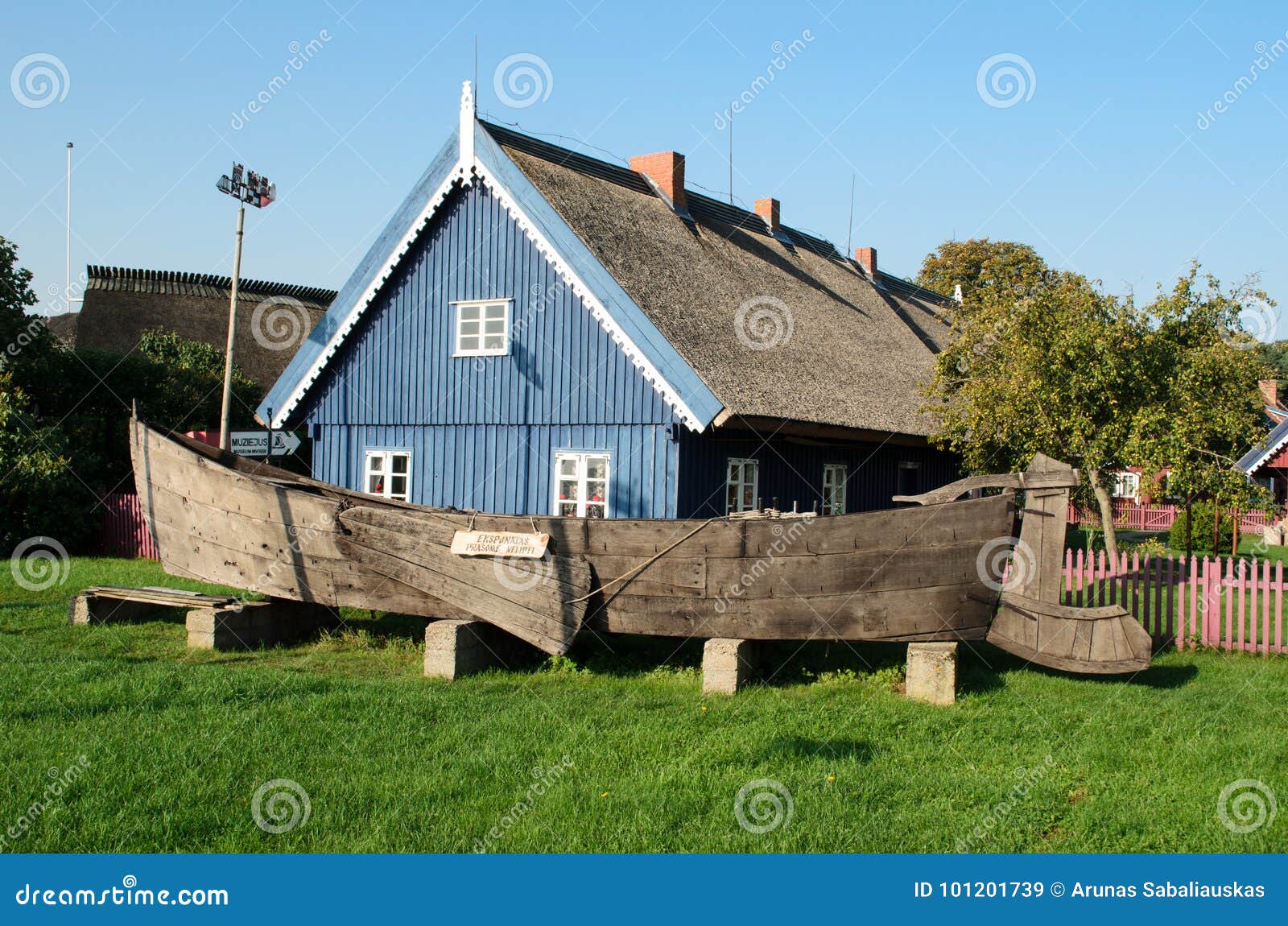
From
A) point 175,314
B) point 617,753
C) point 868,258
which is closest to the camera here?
point 617,753

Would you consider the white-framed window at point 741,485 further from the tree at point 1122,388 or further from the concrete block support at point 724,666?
the concrete block support at point 724,666

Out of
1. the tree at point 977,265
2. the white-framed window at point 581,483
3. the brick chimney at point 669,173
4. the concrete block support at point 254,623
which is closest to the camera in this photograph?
the concrete block support at point 254,623

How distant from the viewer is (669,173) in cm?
1886

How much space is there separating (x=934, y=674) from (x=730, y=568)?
205cm

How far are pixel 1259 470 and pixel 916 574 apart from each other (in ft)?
120

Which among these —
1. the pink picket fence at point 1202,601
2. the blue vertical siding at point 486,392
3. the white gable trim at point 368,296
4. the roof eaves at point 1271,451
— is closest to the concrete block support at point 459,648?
the blue vertical siding at point 486,392

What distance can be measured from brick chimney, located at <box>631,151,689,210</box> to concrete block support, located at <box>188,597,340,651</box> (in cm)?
1047

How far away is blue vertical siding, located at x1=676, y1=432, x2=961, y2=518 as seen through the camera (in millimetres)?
13727

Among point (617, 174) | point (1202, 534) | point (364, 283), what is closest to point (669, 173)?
point (617, 174)

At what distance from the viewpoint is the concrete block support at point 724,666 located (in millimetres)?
9234

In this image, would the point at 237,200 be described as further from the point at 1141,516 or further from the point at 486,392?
the point at 1141,516

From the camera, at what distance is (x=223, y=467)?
37.2ft

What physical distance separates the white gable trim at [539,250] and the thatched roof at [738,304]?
1.44ft

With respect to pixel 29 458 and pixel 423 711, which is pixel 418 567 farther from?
pixel 29 458
